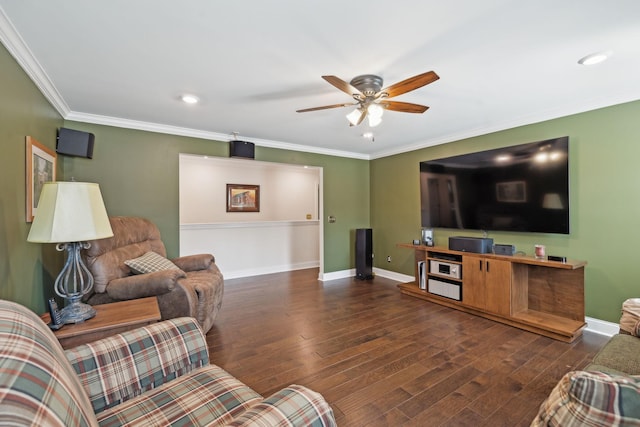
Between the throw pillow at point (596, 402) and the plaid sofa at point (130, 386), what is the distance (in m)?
0.66

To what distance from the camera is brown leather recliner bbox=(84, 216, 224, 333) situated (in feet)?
7.95

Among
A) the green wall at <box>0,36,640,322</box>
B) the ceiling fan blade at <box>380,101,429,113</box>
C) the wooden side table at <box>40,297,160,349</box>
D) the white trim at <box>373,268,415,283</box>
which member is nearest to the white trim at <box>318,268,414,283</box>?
the white trim at <box>373,268,415,283</box>

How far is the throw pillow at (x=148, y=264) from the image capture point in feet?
8.93

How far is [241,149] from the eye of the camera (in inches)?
162

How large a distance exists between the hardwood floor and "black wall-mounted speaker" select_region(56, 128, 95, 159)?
7.59 feet

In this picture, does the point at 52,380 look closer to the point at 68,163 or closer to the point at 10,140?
the point at 10,140

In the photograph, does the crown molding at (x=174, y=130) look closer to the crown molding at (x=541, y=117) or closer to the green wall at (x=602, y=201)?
the crown molding at (x=541, y=117)

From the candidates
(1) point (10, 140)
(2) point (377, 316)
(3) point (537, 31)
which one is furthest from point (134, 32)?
(2) point (377, 316)

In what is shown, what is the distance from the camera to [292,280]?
Answer: 17.0 feet

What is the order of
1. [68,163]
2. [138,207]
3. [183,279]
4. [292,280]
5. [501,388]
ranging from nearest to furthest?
[501,388] → [183,279] → [68,163] → [138,207] → [292,280]

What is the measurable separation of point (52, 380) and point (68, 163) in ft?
11.1

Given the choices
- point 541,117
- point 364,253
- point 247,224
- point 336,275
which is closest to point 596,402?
point 541,117

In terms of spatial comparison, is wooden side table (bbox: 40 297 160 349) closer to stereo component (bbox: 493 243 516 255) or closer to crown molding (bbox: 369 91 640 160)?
stereo component (bbox: 493 243 516 255)

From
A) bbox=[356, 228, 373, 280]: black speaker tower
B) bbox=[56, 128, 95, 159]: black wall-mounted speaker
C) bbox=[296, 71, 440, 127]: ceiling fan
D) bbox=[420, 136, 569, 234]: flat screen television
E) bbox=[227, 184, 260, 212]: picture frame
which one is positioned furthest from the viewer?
bbox=[227, 184, 260, 212]: picture frame
